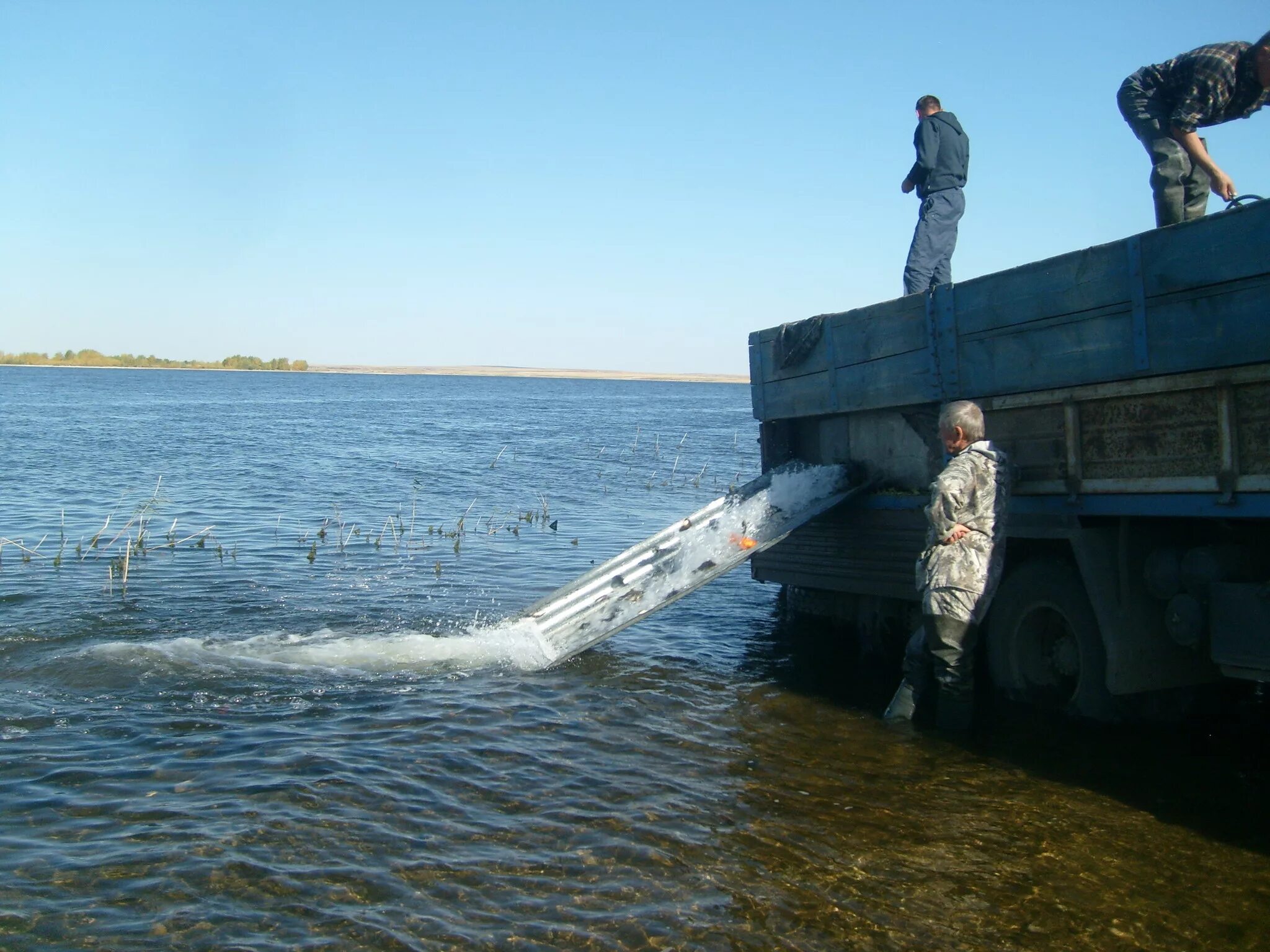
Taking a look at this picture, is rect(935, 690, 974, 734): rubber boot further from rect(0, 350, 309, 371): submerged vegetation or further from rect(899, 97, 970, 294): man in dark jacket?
rect(0, 350, 309, 371): submerged vegetation

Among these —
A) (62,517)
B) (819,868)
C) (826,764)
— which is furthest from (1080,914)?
(62,517)

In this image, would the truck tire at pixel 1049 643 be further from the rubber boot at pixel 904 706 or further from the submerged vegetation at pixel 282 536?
the submerged vegetation at pixel 282 536

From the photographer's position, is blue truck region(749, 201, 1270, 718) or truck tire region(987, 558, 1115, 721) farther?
truck tire region(987, 558, 1115, 721)

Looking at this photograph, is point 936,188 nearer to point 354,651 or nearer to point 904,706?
point 904,706

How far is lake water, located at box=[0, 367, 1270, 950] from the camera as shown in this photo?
4.30m

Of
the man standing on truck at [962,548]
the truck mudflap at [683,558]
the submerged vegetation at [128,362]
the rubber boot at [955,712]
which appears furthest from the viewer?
the submerged vegetation at [128,362]

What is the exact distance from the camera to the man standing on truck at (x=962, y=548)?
20.1 ft

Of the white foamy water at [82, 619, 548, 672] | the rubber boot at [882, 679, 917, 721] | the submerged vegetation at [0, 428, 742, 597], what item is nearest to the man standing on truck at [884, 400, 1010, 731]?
the rubber boot at [882, 679, 917, 721]

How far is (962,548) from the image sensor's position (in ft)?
20.2

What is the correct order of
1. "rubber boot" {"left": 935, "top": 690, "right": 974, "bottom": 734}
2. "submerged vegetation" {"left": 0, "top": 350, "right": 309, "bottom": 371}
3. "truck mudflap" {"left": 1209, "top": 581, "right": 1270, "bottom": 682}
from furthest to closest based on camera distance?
"submerged vegetation" {"left": 0, "top": 350, "right": 309, "bottom": 371} → "rubber boot" {"left": 935, "top": 690, "right": 974, "bottom": 734} → "truck mudflap" {"left": 1209, "top": 581, "right": 1270, "bottom": 682}

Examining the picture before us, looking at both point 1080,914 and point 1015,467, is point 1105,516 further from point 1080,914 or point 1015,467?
point 1080,914

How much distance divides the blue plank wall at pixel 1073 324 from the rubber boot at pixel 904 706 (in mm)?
2019

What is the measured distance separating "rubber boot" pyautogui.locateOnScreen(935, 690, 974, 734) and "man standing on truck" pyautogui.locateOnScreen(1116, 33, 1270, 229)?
318 cm

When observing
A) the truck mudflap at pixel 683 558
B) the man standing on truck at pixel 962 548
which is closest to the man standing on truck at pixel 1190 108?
the man standing on truck at pixel 962 548
